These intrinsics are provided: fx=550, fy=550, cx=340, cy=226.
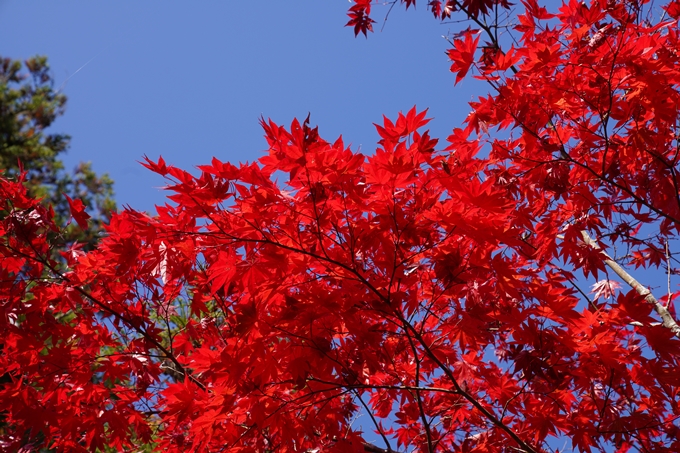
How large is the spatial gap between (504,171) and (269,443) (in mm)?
1954

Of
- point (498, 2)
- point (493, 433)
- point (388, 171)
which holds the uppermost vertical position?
point (498, 2)

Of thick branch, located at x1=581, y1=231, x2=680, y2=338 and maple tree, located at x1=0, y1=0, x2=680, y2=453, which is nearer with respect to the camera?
maple tree, located at x1=0, y1=0, x2=680, y2=453

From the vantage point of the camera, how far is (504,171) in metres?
3.16

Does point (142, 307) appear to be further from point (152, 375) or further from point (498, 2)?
point (498, 2)

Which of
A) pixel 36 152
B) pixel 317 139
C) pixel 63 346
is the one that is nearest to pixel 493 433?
pixel 317 139

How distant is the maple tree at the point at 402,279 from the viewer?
2.18m

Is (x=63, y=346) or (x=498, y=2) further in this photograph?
(x=498, y=2)

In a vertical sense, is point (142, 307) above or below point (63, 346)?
above

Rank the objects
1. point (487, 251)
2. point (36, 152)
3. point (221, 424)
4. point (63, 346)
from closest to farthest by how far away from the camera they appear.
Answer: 1. point (487, 251)
2. point (221, 424)
3. point (63, 346)
4. point (36, 152)

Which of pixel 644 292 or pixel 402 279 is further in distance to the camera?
pixel 644 292

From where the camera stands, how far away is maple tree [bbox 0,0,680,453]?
2.18 metres

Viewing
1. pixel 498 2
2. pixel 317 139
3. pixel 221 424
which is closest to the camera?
pixel 317 139

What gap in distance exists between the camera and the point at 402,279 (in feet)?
7.86

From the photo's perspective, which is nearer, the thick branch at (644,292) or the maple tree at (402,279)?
the maple tree at (402,279)
